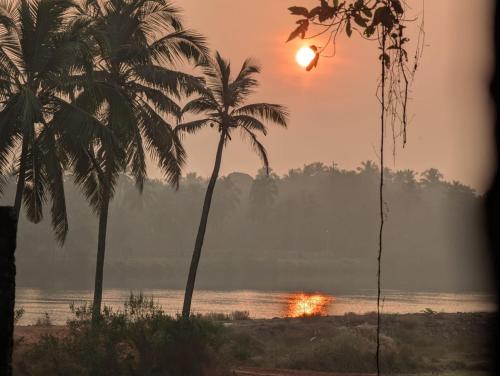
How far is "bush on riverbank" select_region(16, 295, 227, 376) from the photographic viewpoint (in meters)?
20.3

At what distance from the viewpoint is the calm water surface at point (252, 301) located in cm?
7219

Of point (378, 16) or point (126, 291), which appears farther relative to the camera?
point (126, 291)

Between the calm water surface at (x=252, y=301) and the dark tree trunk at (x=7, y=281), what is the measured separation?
55626 mm

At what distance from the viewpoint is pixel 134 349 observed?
851 inches

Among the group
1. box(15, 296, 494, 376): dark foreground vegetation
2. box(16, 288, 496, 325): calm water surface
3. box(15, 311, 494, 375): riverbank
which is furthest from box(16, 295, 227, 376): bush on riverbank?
box(16, 288, 496, 325): calm water surface

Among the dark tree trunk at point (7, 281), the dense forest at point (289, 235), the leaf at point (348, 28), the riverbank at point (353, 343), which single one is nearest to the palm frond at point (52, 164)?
the riverbank at point (353, 343)

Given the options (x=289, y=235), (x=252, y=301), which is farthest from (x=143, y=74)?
(x=289, y=235)

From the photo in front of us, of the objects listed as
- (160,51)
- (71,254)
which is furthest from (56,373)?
(71,254)

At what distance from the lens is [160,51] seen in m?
31.5

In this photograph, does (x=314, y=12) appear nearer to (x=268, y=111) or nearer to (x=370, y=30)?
(x=370, y=30)

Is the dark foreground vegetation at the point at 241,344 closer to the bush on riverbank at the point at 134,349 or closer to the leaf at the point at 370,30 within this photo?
the bush on riverbank at the point at 134,349

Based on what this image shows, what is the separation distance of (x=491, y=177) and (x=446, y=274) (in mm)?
175592

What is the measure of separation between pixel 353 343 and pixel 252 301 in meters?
61.7

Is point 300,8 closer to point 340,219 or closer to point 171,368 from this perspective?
point 171,368
